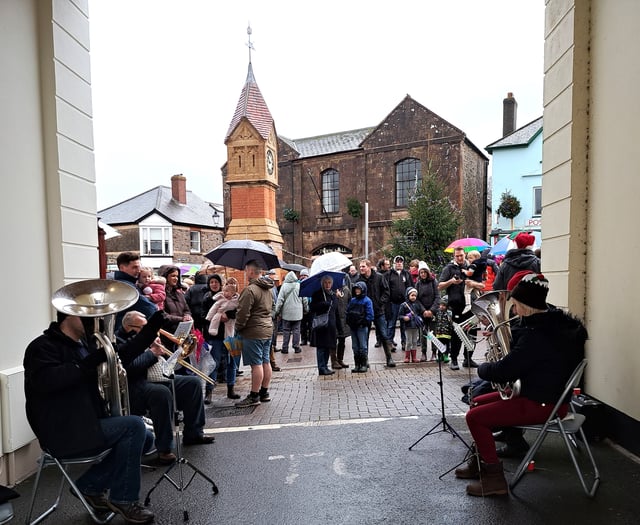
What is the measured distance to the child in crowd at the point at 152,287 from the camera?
5.83 metres

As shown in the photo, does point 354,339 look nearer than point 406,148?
Yes

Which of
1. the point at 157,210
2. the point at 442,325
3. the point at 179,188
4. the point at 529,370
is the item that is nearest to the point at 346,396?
the point at 442,325

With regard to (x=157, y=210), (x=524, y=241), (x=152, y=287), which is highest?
(x=157, y=210)

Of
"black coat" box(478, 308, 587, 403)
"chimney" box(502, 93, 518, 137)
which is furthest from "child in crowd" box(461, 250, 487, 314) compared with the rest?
"chimney" box(502, 93, 518, 137)


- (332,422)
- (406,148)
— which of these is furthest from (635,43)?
(406,148)

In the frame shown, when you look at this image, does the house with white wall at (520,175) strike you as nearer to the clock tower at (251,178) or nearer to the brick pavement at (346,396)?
the clock tower at (251,178)

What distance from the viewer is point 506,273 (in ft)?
18.9

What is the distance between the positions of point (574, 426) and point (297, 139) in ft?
108

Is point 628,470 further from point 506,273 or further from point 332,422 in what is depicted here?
point 332,422

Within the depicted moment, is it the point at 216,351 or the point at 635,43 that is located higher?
the point at 635,43

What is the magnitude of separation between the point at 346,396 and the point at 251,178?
A: 9.16 metres

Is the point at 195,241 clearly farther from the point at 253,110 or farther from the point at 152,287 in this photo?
the point at 152,287

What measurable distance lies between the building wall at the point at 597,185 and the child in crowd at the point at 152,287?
5002 millimetres

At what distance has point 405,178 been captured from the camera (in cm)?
2709
